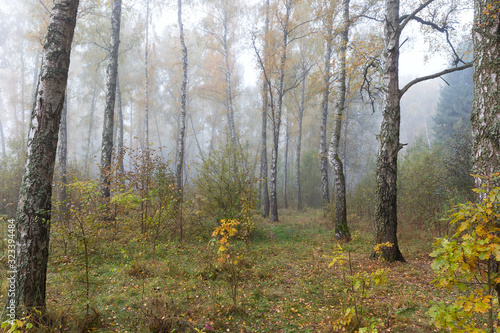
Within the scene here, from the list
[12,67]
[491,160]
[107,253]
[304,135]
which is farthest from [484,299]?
[12,67]

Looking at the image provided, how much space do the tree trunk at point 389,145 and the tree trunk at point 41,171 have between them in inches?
219

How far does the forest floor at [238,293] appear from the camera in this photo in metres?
2.83

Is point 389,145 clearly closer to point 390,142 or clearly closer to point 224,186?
point 390,142

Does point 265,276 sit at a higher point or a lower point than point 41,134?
lower

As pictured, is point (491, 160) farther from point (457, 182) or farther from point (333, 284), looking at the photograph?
point (457, 182)

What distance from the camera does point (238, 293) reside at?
12.9ft

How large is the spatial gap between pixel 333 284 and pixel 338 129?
5127 mm

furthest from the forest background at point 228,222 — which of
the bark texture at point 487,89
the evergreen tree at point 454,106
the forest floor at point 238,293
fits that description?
the evergreen tree at point 454,106

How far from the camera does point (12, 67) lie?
2173 cm

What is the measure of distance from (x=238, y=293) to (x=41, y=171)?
314 centimetres

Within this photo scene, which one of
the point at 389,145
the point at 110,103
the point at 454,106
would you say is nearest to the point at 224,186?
the point at 110,103

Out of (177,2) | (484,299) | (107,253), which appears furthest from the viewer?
(177,2)

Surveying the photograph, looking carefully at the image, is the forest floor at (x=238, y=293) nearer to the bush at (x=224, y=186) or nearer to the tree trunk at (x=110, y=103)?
the bush at (x=224, y=186)

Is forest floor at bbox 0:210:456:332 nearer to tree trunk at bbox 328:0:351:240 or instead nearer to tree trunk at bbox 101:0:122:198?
tree trunk at bbox 328:0:351:240
